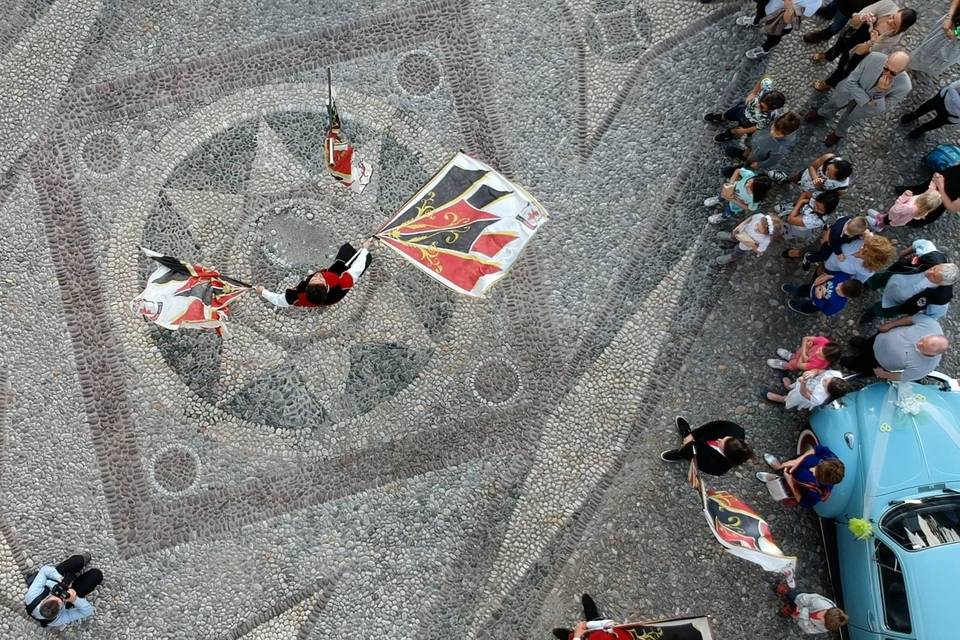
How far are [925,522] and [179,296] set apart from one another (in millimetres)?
7973

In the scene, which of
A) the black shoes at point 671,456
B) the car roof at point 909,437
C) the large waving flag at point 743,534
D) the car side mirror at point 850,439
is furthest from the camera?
the black shoes at point 671,456

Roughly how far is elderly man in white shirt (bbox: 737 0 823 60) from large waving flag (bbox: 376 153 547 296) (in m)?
4.09

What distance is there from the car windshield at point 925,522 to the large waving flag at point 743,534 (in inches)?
46.6

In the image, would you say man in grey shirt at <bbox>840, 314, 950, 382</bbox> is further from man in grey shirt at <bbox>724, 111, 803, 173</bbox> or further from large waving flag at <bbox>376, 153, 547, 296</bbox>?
large waving flag at <bbox>376, 153, 547, 296</bbox>

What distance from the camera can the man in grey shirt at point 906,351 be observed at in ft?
24.9

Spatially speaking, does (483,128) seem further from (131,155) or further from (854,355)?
(854,355)

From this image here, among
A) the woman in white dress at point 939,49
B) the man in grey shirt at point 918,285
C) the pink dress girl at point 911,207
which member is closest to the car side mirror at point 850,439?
the man in grey shirt at point 918,285

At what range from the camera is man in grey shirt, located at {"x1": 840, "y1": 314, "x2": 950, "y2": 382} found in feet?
24.9

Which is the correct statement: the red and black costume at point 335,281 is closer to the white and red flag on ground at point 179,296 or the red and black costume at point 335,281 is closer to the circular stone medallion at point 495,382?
the white and red flag on ground at point 179,296

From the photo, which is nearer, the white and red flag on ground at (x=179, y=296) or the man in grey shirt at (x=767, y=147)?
the white and red flag on ground at (x=179, y=296)

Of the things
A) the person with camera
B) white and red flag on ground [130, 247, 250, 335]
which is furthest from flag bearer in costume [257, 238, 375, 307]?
the person with camera

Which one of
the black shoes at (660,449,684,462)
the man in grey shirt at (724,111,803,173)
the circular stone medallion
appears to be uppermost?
the man in grey shirt at (724,111,803,173)

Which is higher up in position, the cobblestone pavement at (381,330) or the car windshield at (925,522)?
the cobblestone pavement at (381,330)

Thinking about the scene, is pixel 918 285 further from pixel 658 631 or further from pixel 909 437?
pixel 658 631
